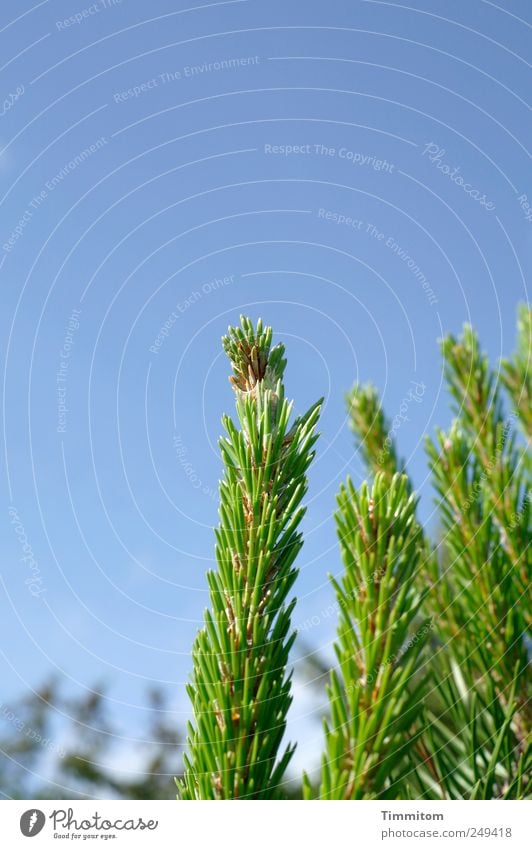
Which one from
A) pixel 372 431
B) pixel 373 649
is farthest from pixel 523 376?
pixel 373 649

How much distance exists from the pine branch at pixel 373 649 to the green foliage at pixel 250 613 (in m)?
0.10

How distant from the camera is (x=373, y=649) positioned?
93 centimetres

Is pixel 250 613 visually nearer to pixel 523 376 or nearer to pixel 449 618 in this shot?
pixel 449 618

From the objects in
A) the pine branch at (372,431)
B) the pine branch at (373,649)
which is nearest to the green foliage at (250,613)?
the pine branch at (373,649)

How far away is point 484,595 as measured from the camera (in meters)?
1.44

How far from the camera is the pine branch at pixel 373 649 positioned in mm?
877

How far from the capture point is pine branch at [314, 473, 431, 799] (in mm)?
877

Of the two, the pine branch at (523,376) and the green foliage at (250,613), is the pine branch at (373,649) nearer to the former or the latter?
the green foliage at (250,613)

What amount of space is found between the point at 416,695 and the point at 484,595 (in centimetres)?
59

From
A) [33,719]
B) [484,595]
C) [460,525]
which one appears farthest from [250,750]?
[33,719]

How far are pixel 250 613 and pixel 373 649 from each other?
226 millimetres

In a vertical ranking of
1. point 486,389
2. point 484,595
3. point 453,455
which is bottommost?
point 484,595

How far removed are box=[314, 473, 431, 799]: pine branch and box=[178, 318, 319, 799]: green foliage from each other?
102 mm
